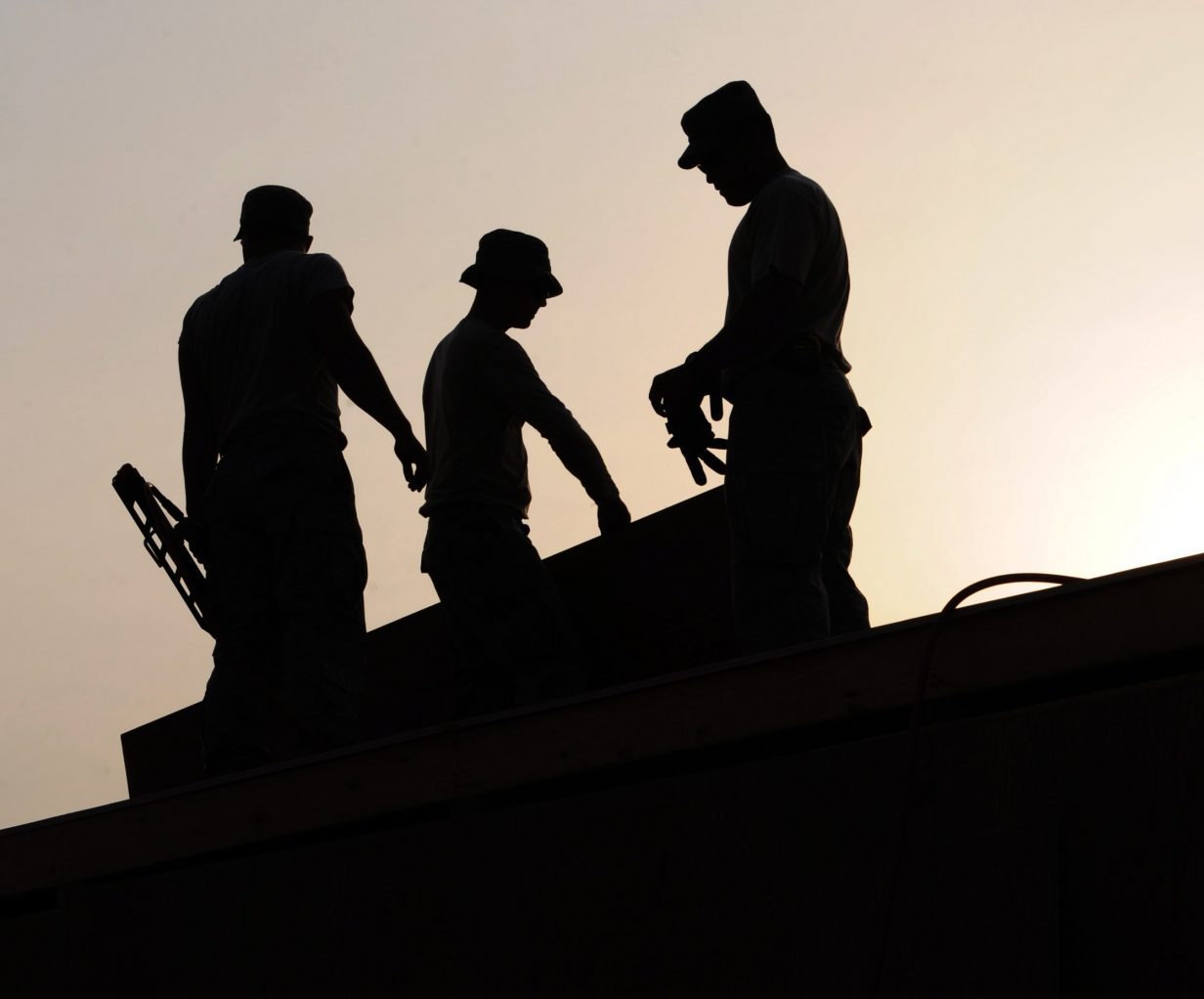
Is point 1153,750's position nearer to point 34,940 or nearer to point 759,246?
point 759,246

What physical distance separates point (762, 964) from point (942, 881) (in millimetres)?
357

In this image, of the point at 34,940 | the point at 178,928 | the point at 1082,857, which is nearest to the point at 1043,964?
the point at 1082,857

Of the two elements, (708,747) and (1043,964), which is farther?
(708,747)

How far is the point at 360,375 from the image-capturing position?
4.57 meters

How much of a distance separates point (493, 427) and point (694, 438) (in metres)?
1.04

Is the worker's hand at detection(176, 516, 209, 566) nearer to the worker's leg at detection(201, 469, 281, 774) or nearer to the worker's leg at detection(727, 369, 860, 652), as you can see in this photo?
the worker's leg at detection(201, 469, 281, 774)

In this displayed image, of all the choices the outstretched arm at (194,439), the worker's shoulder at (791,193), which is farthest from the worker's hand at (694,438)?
the outstretched arm at (194,439)

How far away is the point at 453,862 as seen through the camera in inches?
134

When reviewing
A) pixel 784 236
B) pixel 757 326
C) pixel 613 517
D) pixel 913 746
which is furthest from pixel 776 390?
pixel 913 746

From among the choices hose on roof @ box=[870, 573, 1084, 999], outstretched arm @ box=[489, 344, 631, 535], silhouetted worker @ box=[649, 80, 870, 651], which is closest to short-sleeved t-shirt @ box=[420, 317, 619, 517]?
outstretched arm @ box=[489, 344, 631, 535]

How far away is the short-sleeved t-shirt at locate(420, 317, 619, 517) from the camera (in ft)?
16.6

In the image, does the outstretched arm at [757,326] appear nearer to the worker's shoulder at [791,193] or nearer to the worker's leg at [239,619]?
the worker's shoulder at [791,193]

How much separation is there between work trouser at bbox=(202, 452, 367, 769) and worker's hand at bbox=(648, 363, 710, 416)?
0.94 meters

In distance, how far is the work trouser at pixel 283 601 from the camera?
174 inches
